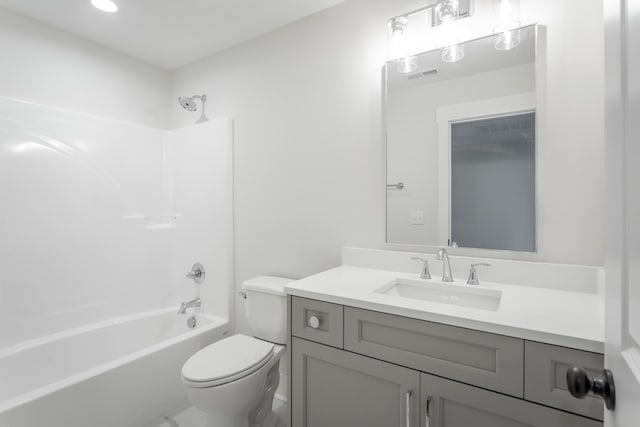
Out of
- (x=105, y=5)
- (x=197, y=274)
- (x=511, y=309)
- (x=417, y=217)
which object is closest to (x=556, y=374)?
(x=511, y=309)

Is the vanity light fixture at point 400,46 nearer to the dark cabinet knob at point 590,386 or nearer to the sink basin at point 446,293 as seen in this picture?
the sink basin at point 446,293

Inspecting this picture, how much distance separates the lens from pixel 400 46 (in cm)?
169

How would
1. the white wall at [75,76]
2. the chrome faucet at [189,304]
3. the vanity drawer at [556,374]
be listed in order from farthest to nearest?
the chrome faucet at [189,304], the white wall at [75,76], the vanity drawer at [556,374]

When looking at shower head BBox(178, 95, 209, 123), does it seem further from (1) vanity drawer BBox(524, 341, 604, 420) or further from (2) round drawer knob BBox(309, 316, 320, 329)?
(1) vanity drawer BBox(524, 341, 604, 420)

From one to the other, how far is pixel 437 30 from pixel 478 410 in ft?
5.33

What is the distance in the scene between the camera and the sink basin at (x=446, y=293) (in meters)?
1.36

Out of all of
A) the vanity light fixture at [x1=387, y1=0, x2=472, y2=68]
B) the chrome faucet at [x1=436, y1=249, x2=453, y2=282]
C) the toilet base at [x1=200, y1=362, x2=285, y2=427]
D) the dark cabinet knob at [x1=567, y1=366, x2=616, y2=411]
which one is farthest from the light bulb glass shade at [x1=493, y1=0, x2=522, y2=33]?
the toilet base at [x1=200, y1=362, x2=285, y2=427]

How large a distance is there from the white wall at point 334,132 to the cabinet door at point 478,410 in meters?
0.71

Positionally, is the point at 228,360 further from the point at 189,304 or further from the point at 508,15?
the point at 508,15

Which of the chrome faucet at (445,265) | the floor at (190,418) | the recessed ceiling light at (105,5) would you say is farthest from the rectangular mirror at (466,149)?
the recessed ceiling light at (105,5)

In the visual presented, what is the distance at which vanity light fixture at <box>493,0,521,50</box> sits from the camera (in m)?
1.42

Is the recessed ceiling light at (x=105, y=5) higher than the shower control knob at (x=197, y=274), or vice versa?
the recessed ceiling light at (x=105, y=5)

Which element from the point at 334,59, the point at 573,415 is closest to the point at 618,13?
the point at 573,415

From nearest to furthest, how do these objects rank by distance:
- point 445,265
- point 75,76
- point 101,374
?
point 445,265
point 101,374
point 75,76
